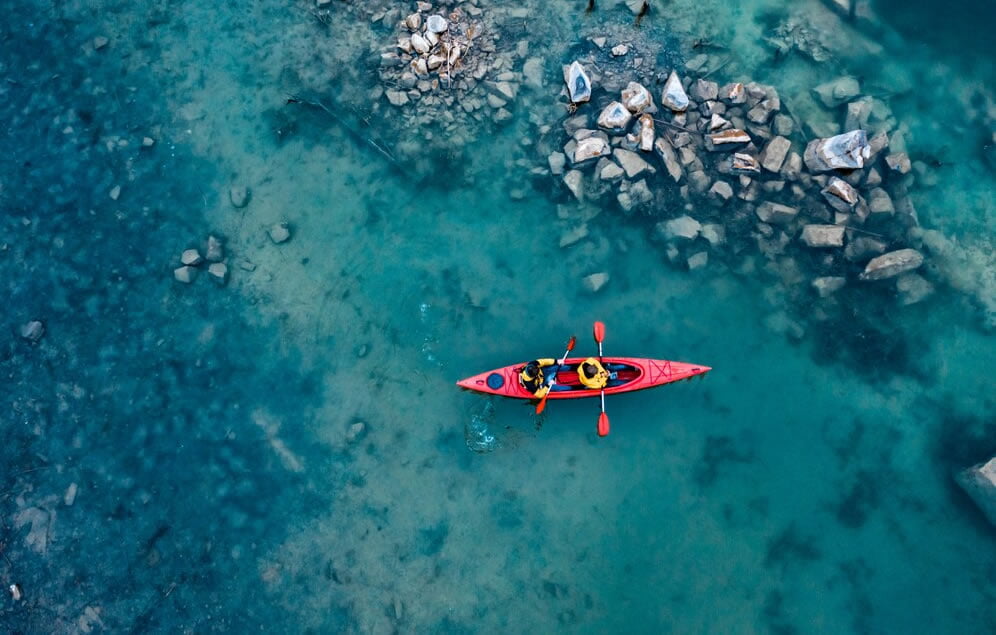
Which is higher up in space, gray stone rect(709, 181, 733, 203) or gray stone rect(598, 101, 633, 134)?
gray stone rect(598, 101, 633, 134)

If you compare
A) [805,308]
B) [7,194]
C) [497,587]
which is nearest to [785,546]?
[805,308]

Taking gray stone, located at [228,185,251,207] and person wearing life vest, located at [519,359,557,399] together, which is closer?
person wearing life vest, located at [519,359,557,399]

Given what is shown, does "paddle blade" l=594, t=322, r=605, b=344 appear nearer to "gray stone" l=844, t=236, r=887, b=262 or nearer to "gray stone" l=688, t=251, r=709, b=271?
"gray stone" l=688, t=251, r=709, b=271

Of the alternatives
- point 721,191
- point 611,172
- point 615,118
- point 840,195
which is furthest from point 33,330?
point 840,195

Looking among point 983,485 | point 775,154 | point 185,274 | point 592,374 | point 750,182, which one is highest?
point 775,154

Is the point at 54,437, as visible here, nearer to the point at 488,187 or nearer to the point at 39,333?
the point at 39,333

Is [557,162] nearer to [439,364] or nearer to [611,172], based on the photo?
[611,172]

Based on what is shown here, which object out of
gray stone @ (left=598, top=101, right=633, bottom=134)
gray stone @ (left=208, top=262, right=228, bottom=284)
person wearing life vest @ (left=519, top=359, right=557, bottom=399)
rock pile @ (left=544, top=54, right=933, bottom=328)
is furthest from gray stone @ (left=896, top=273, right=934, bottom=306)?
gray stone @ (left=208, top=262, right=228, bottom=284)

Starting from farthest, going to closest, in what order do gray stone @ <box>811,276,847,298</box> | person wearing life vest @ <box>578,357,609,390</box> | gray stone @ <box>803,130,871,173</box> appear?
gray stone @ <box>811,276,847,298</box> → gray stone @ <box>803,130,871,173</box> → person wearing life vest @ <box>578,357,609,390</box>
